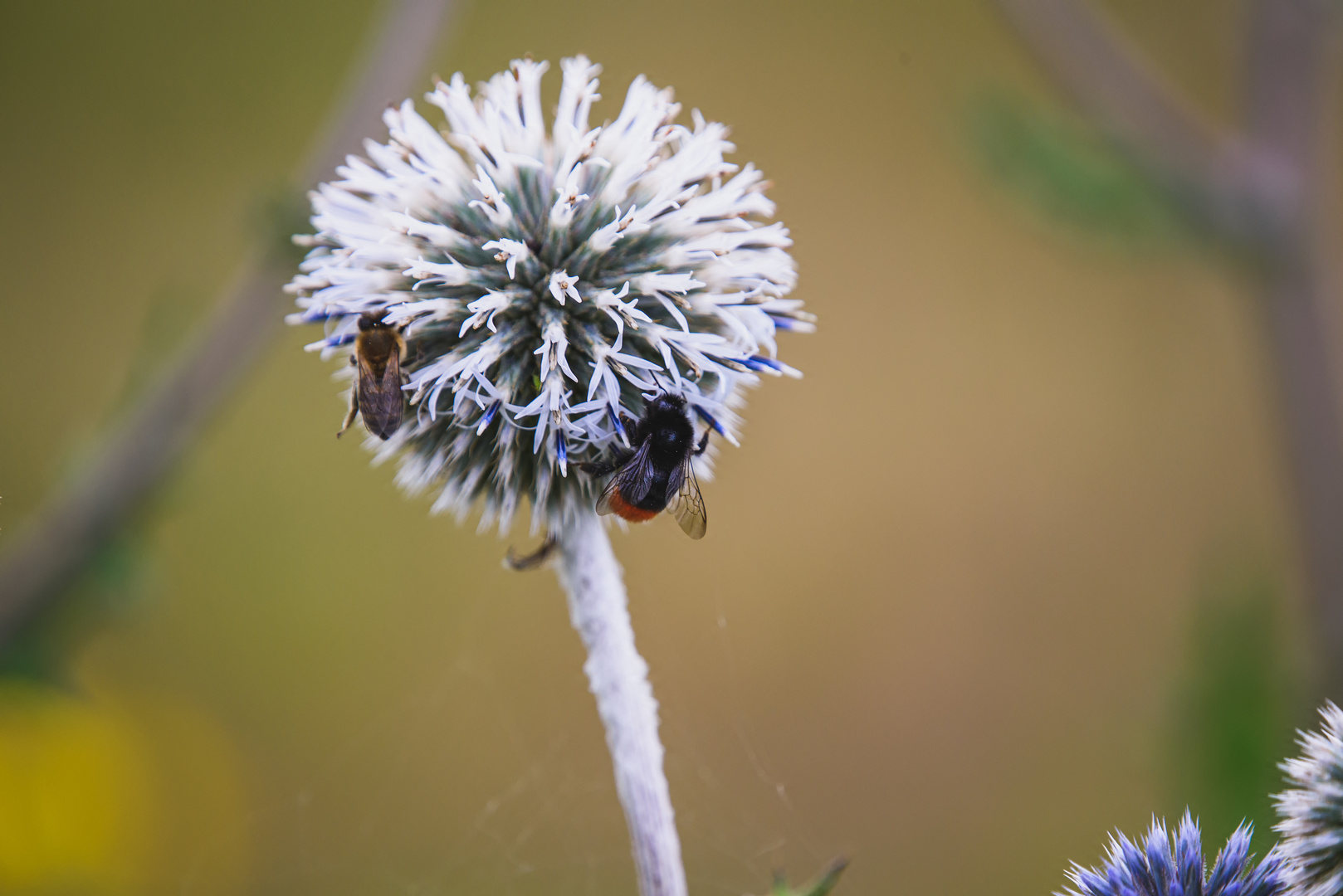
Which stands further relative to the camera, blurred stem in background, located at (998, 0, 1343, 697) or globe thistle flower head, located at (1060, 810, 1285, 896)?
blurred stem in background, located at (998, 0, 1343, 697)

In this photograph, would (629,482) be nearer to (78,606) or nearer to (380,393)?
(380,393)

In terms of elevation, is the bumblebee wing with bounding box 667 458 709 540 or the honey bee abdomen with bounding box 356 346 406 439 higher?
the bumblebee wing with bounding box 667 458 709 540

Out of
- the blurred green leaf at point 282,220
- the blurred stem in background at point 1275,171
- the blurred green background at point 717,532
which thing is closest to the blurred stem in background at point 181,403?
the blurred green leaf at point 282,220

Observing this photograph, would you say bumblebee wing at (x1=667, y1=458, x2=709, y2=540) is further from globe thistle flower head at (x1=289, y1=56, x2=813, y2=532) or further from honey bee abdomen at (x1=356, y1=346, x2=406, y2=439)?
honey bee abdomen at (x1=356, y1=346, x2=406, y2=439)

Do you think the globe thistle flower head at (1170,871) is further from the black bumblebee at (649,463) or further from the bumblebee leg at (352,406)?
the bumblebee leg at (352,406)

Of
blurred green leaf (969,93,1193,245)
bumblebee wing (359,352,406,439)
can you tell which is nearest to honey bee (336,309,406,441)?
bumblebee wing (359,352,406,439)

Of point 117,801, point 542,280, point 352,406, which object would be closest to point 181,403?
point 352,406
